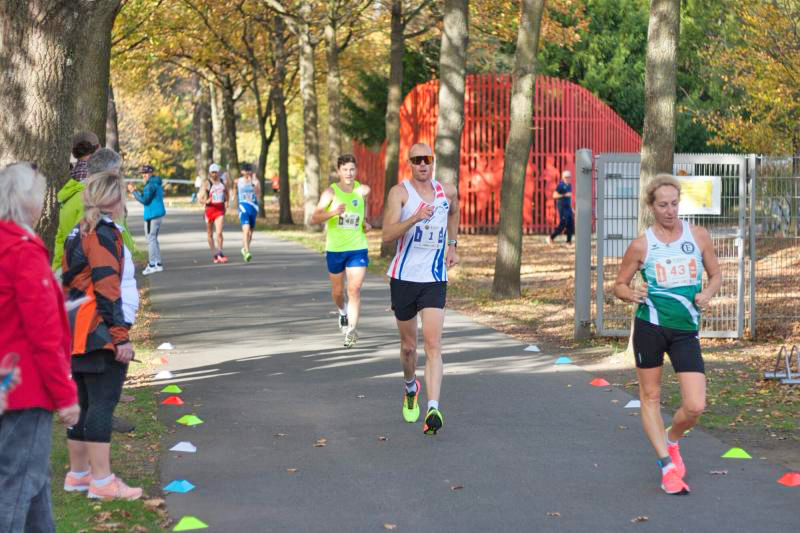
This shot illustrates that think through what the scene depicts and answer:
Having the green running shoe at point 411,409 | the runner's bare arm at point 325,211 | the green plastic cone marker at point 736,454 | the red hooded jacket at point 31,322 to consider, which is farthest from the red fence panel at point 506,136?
the red hooded jacket at point 31,322

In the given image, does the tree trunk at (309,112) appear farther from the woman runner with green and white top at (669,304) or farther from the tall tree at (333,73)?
the woman runner with green and white top at (669,304)

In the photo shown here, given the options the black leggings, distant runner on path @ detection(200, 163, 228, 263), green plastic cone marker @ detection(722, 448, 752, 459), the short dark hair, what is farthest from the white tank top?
distant runner on path @ detection(200, 163, 228, 263)

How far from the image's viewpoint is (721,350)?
40.2 feet

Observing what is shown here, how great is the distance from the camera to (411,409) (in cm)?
857

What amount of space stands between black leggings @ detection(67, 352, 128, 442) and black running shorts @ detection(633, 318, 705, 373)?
288cm

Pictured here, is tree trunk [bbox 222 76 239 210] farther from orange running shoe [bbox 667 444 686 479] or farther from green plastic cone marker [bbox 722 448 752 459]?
orange running shoe [bbox 667 444 686 479]

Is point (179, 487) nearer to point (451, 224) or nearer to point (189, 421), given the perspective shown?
point (189, 421)

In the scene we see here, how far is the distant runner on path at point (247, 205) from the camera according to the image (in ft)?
72.8

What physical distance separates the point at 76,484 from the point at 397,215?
291 centimetres

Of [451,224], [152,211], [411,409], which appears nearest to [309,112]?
[152,211]

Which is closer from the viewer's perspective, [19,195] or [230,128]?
[19,195]

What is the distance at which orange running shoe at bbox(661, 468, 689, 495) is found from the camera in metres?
6.53

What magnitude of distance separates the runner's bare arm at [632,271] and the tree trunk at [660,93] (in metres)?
4.43

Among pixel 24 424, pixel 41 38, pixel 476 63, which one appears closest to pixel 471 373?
pixel 41 38
